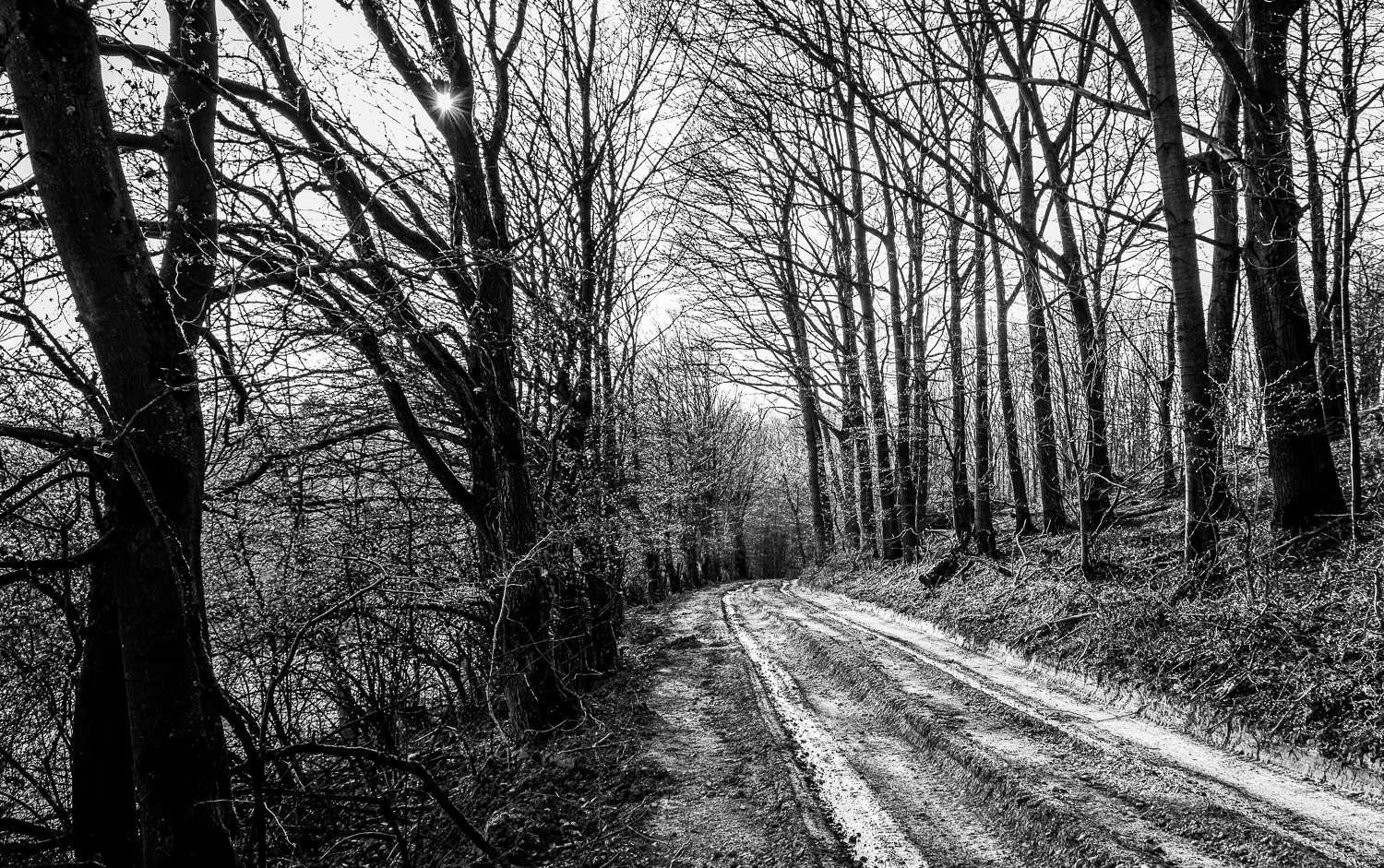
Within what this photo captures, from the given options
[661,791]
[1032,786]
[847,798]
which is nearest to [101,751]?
[661,791]

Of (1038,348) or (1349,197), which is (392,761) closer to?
(1349,197)

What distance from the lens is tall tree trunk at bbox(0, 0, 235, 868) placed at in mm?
2361

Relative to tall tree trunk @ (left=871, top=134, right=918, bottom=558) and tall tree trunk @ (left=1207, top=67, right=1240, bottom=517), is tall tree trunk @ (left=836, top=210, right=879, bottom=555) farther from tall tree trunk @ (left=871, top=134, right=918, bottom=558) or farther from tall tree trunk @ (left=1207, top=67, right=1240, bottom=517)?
tall tree trunk @ (left=1207, top=67, right=1240, bottom=517)

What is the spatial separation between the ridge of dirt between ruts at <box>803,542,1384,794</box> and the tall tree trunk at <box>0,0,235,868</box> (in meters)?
5.66

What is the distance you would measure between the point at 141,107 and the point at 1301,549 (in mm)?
9478

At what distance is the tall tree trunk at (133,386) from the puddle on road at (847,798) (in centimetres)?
292

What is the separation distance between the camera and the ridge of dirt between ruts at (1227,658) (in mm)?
4066

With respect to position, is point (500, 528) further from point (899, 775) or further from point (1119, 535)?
point (1119, 535)

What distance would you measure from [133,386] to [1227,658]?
6878 mm

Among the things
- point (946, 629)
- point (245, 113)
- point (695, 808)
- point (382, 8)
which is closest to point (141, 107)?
point (245, 113)

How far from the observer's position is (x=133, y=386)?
2459 mm

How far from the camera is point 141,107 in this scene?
4008 mm

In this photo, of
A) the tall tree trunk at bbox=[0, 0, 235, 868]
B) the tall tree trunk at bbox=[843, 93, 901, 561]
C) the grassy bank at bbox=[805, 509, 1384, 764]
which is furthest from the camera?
the tall tree trunk at bbox=[843, 93, 901, 561]

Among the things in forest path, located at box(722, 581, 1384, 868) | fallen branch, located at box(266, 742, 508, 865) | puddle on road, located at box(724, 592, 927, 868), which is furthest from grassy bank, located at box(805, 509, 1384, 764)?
fallen branch, located at box(266, 742, 508, 865)
